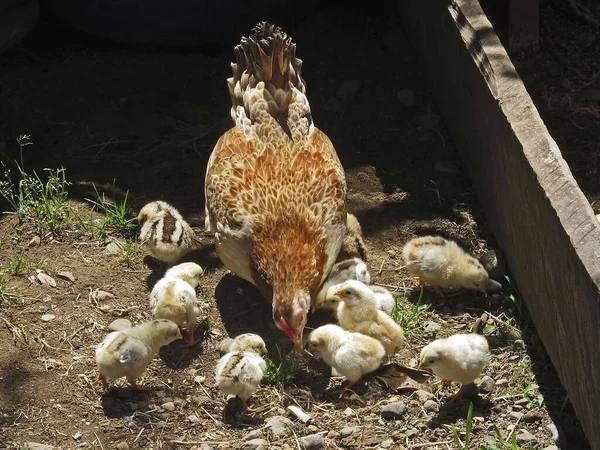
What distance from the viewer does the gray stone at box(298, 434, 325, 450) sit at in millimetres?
4699

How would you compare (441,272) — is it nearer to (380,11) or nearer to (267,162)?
(267,162)

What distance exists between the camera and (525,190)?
16.8ft

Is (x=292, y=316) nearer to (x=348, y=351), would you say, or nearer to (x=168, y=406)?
(x=348, y=351)

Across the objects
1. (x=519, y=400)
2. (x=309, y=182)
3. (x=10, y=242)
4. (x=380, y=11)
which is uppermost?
(x=380, y=11)

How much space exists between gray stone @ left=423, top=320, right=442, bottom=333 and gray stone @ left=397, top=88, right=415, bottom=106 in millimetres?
2275

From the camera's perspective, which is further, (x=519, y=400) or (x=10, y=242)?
(x=10, y=242)

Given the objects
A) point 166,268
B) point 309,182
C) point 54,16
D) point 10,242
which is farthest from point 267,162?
point 54,16

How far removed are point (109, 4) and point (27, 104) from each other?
105 cm

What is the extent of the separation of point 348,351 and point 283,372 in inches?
15.8

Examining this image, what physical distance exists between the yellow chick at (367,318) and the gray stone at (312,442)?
679 millimetres

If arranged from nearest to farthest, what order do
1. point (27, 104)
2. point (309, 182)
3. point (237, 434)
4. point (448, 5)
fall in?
point (237, 434) → point (309, 182) → point (448, 5) → point (27, 104)

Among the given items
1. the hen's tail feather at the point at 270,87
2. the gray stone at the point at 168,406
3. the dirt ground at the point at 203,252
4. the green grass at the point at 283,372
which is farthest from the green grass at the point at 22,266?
the green grass at the point at 283,372

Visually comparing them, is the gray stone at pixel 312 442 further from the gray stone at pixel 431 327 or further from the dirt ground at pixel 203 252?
the gray stone at pixel 431 327

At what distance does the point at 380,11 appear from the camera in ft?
26.7
